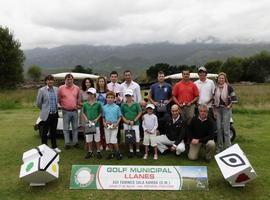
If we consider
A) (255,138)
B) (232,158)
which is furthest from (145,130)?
(255,138)

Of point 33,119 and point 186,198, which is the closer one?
point 186,198

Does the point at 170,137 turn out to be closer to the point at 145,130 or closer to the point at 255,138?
the point at 145,130

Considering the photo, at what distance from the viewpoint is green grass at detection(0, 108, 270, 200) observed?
23.5ft

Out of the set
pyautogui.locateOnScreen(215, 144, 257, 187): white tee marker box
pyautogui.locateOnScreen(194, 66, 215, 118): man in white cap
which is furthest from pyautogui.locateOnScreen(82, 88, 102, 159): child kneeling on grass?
pyautogui.locateOnScreen(215, 144, 257, 187): white tee marker box

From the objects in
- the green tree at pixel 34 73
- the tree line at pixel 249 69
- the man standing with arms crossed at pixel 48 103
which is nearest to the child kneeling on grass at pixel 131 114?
the man standing with arms crossed at pixel 48 103

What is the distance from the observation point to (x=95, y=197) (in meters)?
7.09

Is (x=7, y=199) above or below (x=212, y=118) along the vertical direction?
below

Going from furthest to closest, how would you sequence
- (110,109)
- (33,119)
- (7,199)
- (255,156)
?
1. (33,119)
2. (255,156)
3. (110,109)
4. (7,199)

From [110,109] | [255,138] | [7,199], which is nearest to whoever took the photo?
[7,199]

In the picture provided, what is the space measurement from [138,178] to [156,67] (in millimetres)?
39519

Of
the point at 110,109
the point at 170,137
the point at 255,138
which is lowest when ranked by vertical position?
the point at 255,138

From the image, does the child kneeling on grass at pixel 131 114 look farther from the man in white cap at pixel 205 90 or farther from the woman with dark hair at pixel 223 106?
the woman with dark hair at pixel 223 106

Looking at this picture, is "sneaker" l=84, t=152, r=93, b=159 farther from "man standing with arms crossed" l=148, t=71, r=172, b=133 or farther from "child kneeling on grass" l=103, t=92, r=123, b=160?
"man standing with arms crossed" l=148, t=71, r=172, b=133

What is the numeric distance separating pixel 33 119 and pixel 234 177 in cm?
1131
